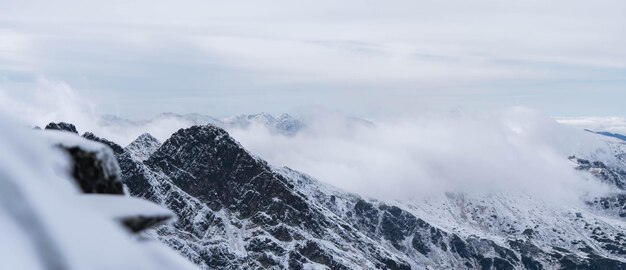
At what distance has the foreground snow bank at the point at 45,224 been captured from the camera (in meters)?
13.9

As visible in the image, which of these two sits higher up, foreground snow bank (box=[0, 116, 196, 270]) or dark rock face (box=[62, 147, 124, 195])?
foreground snow bank (box=[0, 116, 196, 270])

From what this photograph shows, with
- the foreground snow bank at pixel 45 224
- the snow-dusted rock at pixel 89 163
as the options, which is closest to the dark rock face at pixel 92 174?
the snow-dusted rock at pixel 89 163

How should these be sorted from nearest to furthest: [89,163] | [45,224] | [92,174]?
1. [45,224]
2. [89,163]
3. [92,174]

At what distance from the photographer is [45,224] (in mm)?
14234

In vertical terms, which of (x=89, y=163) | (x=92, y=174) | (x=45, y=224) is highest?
(x=45, y=224)

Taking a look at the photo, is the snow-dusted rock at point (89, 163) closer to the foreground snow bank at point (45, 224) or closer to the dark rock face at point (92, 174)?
the dark rock face at point (92, 174)

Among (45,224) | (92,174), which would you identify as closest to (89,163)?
(92,174)

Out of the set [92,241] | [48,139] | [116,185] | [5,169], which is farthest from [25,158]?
[116,185]

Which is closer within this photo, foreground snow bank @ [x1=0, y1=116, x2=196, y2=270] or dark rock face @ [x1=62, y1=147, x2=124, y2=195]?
foreground snow bank @ [x1=0, y1=116, x2=196, y2=270]

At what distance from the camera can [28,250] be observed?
1373 cm

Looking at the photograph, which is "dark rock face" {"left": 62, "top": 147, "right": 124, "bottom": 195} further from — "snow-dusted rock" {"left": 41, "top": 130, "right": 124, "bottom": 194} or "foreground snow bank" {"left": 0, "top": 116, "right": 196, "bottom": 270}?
"foreground snow bank" {"left": 0, "top": 116, "right": 196, "bottom": 270}

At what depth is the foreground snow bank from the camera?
1386cm

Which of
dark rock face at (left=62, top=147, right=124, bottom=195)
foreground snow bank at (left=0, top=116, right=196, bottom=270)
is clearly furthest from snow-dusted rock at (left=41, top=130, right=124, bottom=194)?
foreground snow bank at (left=0, top=116, right=196, bottom=270)

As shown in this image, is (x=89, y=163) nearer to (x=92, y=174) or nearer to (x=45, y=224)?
(x=92, y=174)
